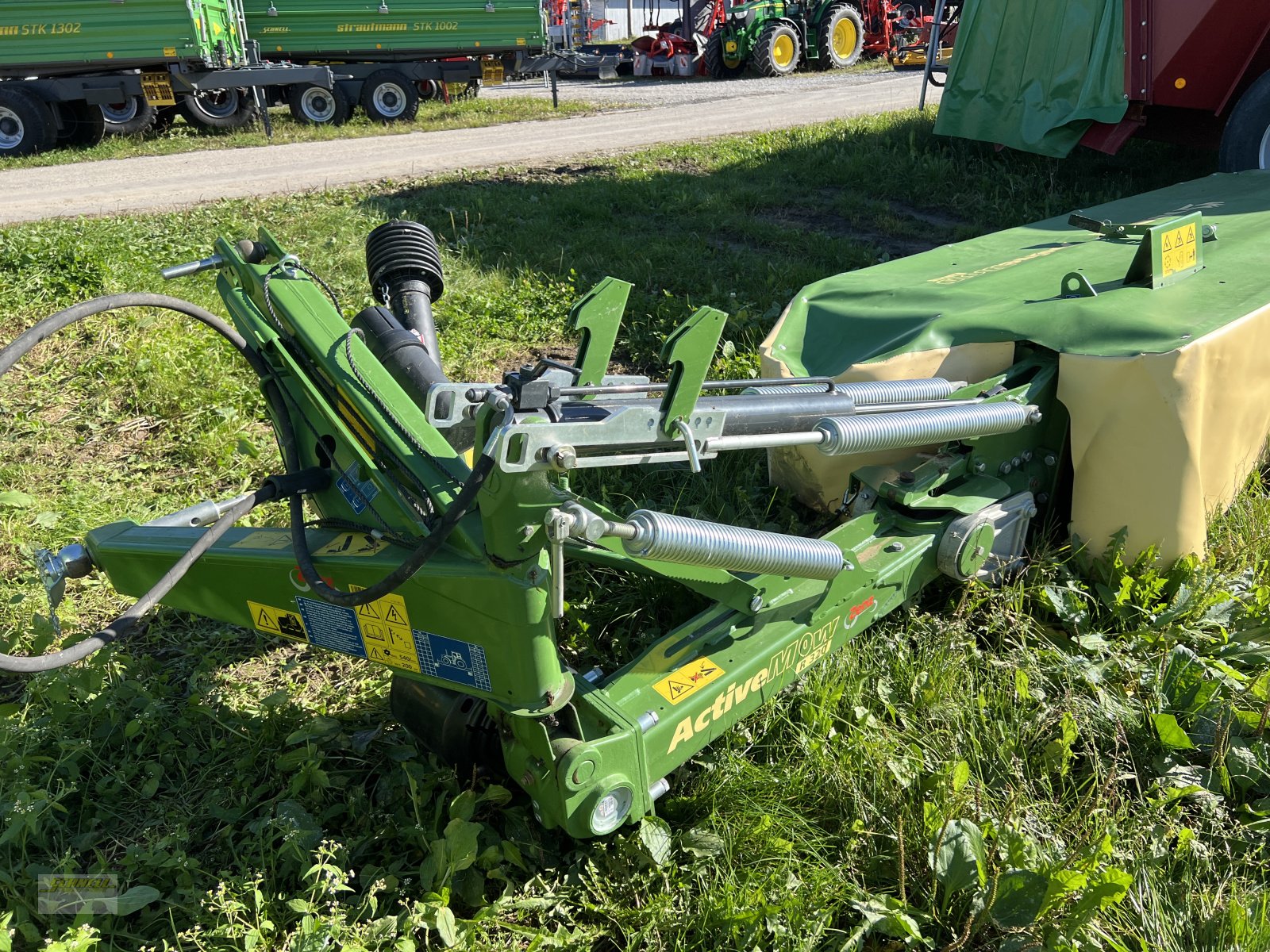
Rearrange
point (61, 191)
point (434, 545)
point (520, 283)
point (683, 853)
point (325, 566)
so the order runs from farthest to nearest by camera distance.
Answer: point (61, 191), point (520, 283), point (683, 853), point (325, 566), point (434, 545)

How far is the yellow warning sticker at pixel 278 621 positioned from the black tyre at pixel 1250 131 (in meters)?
6.14

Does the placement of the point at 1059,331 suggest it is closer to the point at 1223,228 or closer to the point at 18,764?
the point at 1223,228

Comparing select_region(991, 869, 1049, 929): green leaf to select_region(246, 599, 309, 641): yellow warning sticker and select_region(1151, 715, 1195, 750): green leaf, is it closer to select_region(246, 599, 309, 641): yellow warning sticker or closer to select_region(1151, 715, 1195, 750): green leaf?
select_region(1151, 715, 1195, 750): green leaf

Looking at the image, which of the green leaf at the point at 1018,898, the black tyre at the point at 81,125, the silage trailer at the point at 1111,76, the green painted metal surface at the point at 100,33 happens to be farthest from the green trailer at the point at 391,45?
the green leaf at the point at 1018,898

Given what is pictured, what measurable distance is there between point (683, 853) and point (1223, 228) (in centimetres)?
306

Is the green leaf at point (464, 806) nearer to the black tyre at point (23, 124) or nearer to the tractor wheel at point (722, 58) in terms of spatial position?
the black tyre at point (23, 124)

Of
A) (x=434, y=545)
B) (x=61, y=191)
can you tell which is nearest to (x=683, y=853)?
(x=434, y=545)

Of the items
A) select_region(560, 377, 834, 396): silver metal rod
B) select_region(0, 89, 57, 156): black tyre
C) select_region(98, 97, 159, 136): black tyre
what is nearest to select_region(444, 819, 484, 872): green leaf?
select_region(560, 377, 834, 396): silver metal rod

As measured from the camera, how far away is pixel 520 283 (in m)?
5.35

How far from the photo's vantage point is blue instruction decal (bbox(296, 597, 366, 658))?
1.91 m

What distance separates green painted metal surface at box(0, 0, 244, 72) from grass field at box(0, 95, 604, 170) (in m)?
0.97

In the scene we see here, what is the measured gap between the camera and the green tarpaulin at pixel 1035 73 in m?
6.35

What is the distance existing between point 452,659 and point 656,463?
0.83 meters

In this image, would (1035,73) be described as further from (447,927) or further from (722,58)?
(722,58)
